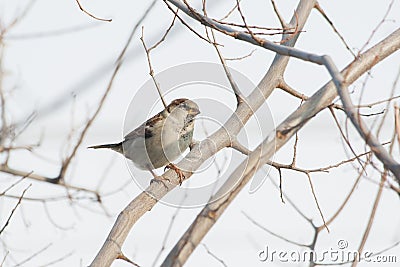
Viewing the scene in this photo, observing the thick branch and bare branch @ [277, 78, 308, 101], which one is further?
bare branch @ [277, 78, 308, 101]

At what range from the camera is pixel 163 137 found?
6188 millimetres

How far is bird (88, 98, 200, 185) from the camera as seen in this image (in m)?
5.88

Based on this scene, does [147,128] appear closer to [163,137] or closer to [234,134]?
[163,137]

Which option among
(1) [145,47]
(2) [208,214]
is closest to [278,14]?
(1) [145,47]

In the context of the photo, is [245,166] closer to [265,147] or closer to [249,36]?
[265,147]

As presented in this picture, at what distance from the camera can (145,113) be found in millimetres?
5652

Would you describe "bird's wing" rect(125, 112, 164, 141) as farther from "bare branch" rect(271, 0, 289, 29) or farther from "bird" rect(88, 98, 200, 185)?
"bare branch" rect(271, 0, 289, 29)

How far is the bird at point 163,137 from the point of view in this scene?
5879 mm

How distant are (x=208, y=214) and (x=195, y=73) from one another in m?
2.57

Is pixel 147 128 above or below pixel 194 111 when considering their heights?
above

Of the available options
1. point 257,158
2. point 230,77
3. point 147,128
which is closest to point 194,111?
point 147,128

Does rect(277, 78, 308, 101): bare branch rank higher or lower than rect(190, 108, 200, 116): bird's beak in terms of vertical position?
lower

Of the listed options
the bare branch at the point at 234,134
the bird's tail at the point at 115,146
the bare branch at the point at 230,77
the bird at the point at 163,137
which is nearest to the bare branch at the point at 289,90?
the bare branch at the point at 234,134

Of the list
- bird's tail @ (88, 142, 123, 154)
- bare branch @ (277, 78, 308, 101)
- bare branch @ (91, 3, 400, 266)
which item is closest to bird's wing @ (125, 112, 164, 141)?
bird's tail @ (88, 142, 123, 154)
